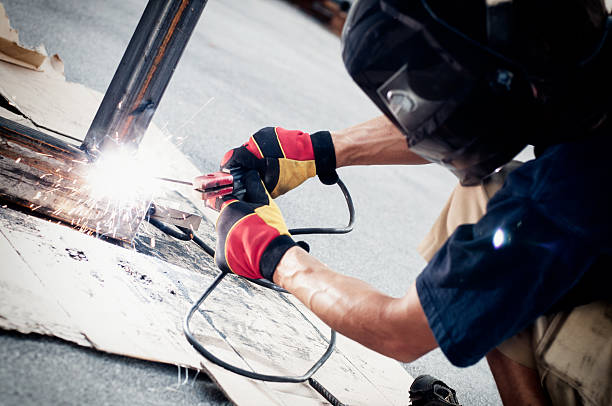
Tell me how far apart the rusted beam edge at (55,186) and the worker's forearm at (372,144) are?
67cm

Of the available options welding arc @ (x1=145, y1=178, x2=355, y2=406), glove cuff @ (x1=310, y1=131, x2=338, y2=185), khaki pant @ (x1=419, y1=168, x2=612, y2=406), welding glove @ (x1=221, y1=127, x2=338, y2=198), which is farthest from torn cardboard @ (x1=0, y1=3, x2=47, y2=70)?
khaki pant @ (x1=419, y1=168, x2=612, y2=406)

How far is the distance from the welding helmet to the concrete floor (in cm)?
77

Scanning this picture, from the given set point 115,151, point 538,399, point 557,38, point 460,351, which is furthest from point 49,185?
point 538,399

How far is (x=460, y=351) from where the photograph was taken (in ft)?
2.98

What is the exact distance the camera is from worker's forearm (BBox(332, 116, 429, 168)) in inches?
63.6

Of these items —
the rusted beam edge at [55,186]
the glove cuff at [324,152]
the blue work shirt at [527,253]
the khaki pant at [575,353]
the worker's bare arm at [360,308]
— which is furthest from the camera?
the glove cuff at [324,152]

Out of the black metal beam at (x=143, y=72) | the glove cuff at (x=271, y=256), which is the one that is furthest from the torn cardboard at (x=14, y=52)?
the glove cuff at (x=271, y=256)

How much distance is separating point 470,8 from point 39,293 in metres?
1.03

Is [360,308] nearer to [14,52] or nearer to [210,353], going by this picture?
[210,353]

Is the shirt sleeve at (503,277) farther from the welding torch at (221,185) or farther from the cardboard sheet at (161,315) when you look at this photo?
the welding torch at (221,185)

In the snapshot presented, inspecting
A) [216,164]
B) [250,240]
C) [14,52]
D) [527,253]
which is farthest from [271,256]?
[14,52]

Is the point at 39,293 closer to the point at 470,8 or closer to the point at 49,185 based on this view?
the point at 49,185

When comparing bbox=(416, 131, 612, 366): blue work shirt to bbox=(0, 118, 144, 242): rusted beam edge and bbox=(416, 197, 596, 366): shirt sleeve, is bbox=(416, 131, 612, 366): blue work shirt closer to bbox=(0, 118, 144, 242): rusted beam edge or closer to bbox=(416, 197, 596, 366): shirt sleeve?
bbox=(416, 197, 596, 366): shirt sleeve

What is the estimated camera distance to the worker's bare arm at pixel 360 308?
99cm
